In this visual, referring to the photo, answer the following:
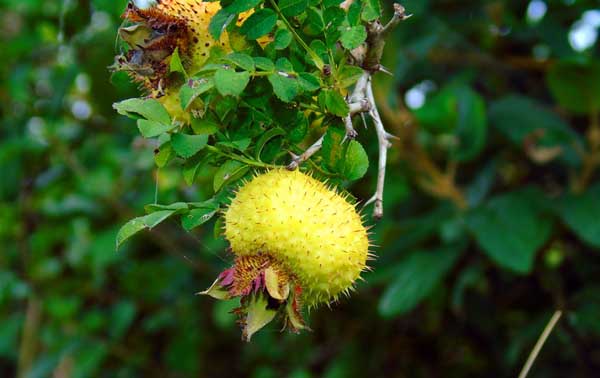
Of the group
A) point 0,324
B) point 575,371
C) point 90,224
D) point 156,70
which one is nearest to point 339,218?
point 156,70

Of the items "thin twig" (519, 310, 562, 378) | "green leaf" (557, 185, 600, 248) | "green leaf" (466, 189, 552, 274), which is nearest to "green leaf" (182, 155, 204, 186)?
"thin twig" (519, 310, 562, 378)

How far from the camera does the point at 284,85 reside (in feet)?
2.54

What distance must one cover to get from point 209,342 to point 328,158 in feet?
6.33

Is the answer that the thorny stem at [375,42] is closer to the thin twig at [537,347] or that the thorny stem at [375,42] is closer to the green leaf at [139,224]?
the green leaf at [139,224]

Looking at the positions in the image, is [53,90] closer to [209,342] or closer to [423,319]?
[209,342]

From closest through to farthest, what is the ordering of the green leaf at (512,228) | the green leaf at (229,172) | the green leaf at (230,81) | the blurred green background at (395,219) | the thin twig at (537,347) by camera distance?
the green leaf at (230,81)
the green leaf at (229,172)
the thin twig at (537,347)
the green leaf at (512,228)
the blurred green background at (395,219)

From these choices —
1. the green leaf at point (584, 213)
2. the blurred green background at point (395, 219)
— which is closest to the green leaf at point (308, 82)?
the blurred green background at point (395, 219)

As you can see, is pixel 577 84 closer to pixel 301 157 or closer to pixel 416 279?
pixel 416 279

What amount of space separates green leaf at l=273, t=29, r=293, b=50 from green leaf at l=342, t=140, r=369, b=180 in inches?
5.3

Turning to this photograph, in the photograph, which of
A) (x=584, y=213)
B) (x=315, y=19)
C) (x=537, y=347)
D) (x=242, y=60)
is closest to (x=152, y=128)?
A: (x=242, y=60)

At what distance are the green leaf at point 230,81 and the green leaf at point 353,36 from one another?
122mm

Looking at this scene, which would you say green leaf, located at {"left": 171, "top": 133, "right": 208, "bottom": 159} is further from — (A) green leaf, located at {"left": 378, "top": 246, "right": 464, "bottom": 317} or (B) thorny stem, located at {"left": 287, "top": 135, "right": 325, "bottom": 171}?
(A) green leaf, located at {"left": 378, "top": 246, "right": 464, "bottom": 317}

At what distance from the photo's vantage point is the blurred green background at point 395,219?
175 cm

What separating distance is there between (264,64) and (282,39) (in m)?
0.04
